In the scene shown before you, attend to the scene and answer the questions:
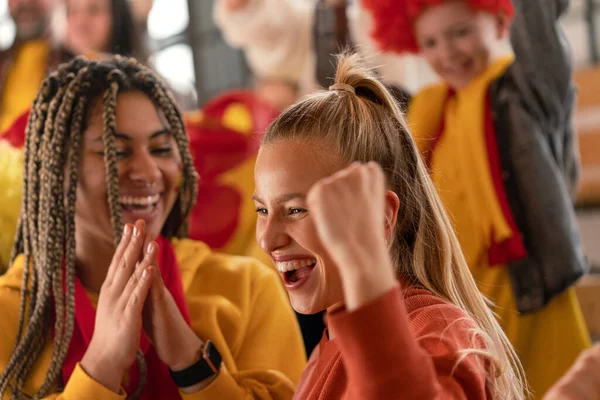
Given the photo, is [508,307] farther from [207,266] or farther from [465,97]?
[207,266]

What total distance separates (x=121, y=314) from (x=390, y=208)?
1.04 feet

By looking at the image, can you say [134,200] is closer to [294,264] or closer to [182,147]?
[182,147]

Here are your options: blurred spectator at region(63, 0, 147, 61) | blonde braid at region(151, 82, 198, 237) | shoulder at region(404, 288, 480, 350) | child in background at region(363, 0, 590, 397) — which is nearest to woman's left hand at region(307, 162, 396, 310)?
shoulder at region(404, 288, 480, 350)

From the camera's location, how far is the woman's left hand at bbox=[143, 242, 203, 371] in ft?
2.86

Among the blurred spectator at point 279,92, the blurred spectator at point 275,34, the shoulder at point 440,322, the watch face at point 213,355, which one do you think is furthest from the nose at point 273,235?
the blurred spectator at point 279,92

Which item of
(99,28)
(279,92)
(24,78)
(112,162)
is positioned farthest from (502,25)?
(24,78)

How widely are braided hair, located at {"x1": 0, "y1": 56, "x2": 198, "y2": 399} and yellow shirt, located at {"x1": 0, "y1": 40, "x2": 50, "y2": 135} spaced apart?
3.60 feet

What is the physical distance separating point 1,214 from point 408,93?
71cm

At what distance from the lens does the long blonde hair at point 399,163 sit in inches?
29.3

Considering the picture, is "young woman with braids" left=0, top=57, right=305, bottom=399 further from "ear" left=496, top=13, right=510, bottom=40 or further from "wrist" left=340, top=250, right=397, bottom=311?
"ear" left=496, top=13, right=510, bottom=40

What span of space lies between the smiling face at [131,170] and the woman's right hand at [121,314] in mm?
108

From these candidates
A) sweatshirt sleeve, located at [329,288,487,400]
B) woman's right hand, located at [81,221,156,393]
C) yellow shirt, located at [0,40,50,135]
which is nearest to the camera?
sweatshirt sleeve, located at [329,288,487,400]

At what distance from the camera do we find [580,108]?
2.19m

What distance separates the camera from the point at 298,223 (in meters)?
0.71
